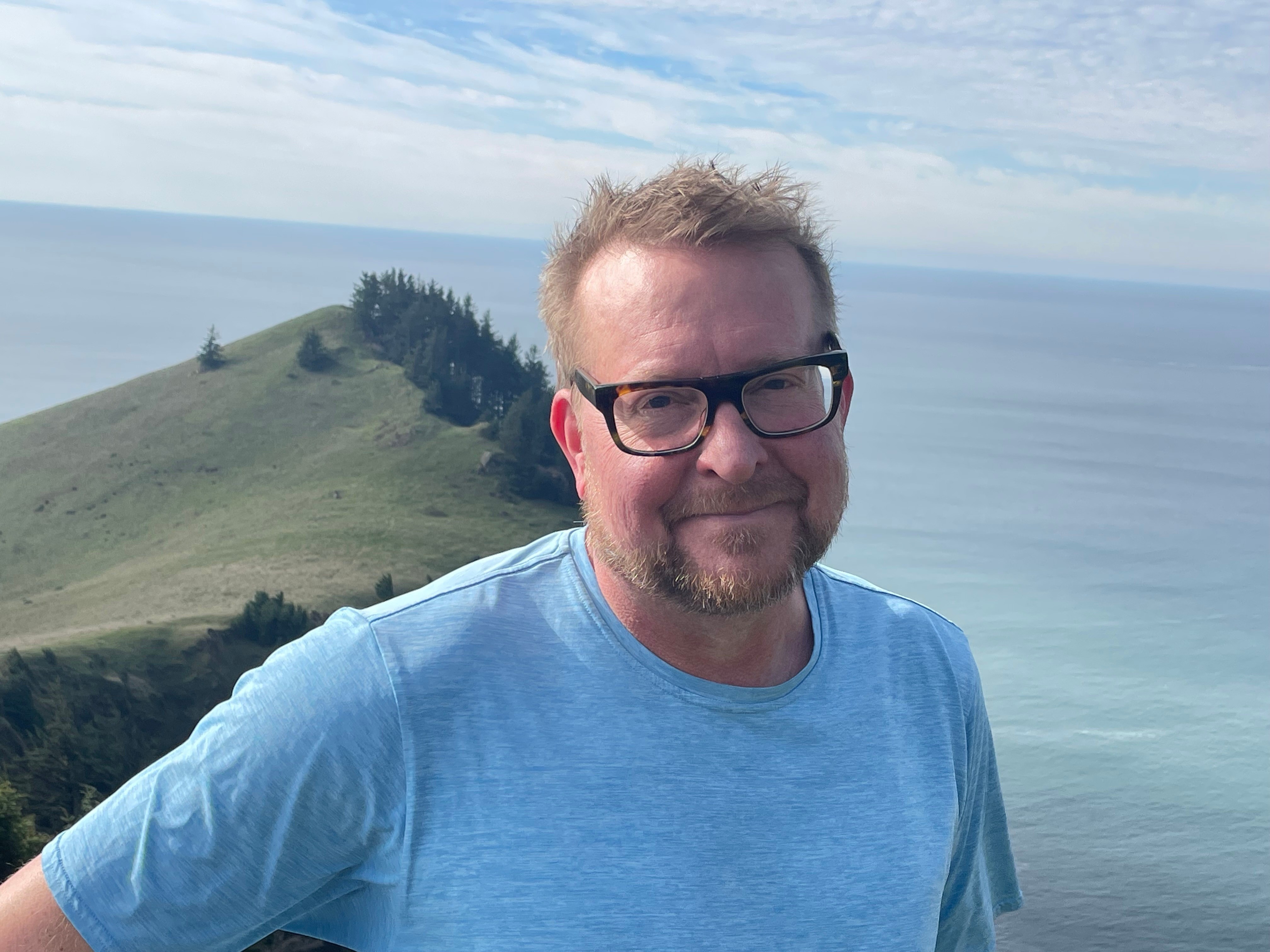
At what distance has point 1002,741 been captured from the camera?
57656 mm

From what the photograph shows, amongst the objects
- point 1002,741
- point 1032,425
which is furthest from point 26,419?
point 1032,425

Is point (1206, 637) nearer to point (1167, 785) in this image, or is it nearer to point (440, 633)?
point (1167, 785)

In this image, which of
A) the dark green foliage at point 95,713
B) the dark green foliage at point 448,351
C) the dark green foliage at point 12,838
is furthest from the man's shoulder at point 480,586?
the dark green foliage at point 448,351

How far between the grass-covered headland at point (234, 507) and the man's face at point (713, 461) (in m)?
24.2

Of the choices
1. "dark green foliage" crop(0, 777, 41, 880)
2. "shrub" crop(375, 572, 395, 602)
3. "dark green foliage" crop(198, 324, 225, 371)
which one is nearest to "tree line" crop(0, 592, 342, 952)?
"dark green foliage" crop(0, 777, 41, 880)

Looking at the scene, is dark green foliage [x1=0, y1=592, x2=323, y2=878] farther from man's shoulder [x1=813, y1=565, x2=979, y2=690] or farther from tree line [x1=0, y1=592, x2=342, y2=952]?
man's shoulder [x1=813, y1=565, x2=979, y2=690]

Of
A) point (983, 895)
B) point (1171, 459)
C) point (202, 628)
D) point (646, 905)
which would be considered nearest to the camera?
point (646, 905)

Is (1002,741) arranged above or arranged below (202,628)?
below

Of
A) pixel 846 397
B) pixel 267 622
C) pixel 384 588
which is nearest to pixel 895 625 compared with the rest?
pixel 846 397

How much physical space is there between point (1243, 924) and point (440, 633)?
5032 centimetres

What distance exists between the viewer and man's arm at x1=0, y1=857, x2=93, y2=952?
2.01 m

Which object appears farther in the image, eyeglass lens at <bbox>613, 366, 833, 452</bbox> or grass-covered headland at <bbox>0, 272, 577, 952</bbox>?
grass-covered headland at <bbox>0, 272, 577, 952</bbox>

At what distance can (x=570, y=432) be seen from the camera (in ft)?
9.38

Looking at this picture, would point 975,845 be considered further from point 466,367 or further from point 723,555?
point 466,367
